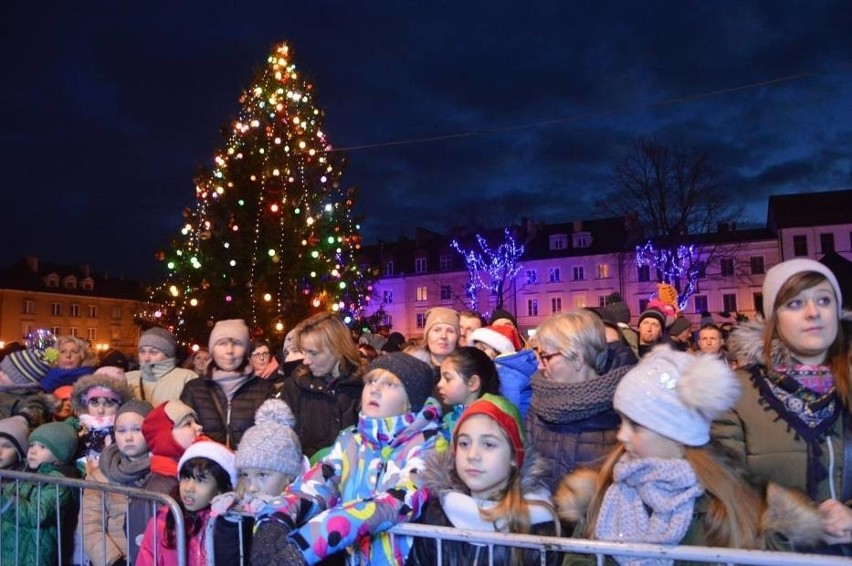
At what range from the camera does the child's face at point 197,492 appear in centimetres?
417

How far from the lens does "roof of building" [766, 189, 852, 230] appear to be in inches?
1897

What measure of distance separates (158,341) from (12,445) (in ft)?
5.39

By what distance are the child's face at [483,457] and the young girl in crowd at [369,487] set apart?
23 cm

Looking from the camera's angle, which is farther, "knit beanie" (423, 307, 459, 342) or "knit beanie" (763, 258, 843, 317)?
"knit beanie" (423, 307, 459, 342)

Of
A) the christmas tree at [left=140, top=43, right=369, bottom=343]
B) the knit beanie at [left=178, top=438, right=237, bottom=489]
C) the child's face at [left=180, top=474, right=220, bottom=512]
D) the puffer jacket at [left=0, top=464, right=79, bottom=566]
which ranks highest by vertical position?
the christmas tree at [left=140, top=43, right=369, bottom=343]

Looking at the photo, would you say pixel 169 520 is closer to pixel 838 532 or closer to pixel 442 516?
pixel 442 516

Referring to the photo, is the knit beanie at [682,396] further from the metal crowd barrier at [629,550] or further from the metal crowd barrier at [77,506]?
the metal crowd barrier at [77,506]

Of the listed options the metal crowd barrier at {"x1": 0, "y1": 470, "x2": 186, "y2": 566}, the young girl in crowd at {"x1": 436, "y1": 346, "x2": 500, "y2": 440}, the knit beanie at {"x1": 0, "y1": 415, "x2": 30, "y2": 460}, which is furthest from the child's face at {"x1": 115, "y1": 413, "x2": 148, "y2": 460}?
the young girl in crowd at {"x1": 436, "y1": 346, "x2": 500, "y2": 440}

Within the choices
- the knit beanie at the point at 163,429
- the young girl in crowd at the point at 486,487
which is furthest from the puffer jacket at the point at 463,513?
the knit beanie at the point at 163,429

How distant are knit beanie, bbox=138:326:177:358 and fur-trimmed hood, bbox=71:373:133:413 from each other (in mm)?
718

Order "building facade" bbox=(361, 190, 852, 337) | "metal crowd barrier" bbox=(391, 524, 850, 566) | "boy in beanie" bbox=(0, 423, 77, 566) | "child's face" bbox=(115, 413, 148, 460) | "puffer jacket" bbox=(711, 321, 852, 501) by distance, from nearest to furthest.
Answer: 1. "metal crowd barrier" bbox=(391, 524, 850, 566)
2. "puffer jacket" bbox=(711, 321, 852, 501)
3. "boy in beanie" bbox=(0, 423, 77, 566)
4. "child's face" bbox=(115, 413, 148, 460)
5. "building facade" bbox=(361, 190, 852, 337)

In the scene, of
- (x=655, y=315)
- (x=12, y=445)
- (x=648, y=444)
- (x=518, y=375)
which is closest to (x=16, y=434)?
(x=12, y=445)

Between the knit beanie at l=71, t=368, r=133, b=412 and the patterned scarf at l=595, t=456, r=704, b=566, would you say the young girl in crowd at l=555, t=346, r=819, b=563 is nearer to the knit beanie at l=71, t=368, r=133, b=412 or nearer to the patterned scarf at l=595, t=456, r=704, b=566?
the patterned scarf at l=595, t=456, r=704, b=566

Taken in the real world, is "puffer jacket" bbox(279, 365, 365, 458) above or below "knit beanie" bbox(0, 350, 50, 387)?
below
